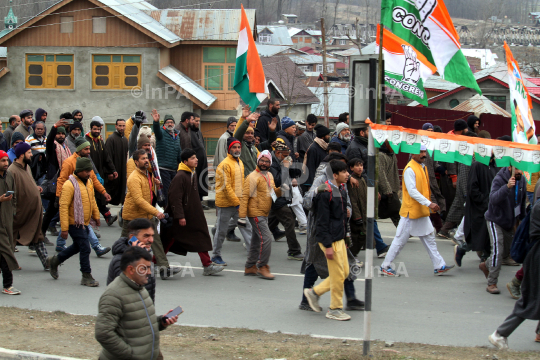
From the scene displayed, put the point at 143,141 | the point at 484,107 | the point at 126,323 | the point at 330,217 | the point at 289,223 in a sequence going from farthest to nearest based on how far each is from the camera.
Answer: the point at 484,107
the point at 289,223
the point at 143,141
the point at 330,217
the point at 126,323

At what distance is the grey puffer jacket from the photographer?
426 centimetres

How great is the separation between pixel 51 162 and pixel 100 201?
123 centimetres

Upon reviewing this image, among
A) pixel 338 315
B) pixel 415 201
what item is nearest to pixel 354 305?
pixel 338 315

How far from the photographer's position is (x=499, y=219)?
827 cm

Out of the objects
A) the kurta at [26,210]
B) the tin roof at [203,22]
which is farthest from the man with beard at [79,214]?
the tin roof at [203,22]

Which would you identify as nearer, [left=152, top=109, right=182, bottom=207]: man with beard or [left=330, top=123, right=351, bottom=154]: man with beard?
[left=330, top=123, right=351, bottom=154]: man with beard

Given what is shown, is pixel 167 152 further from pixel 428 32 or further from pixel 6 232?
pixel 428 32

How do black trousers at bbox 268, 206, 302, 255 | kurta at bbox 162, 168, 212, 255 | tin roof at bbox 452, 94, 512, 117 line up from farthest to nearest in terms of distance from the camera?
tin roof at bbox 452, 94, 512, 117
black trousers at bbox 268, 206, 302, 255
kurta at bbox 162, 168, 212, 255

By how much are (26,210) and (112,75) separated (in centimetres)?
2338

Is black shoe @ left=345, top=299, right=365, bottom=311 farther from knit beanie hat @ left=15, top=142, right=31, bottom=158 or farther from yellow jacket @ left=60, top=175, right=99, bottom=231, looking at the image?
knit beanie hat @ left=15, top=142, right=31, bottom=158

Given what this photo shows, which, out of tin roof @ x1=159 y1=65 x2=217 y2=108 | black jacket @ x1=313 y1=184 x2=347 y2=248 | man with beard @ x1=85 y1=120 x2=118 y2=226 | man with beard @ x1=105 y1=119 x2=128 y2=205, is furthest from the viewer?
tin roof @ x1=159 y1=65 x2=217 y2=108

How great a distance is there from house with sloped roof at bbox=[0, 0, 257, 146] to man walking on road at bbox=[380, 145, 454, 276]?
71.5ft

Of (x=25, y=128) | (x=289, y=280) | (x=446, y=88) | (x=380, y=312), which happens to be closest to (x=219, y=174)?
(x=289, y=280)

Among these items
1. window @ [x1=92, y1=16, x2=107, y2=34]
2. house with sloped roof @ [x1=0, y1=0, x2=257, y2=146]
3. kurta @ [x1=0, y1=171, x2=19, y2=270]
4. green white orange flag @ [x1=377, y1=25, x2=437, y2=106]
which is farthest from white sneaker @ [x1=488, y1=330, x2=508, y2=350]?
window @ [x1=92, y1=16, x2=107, y2=34]
